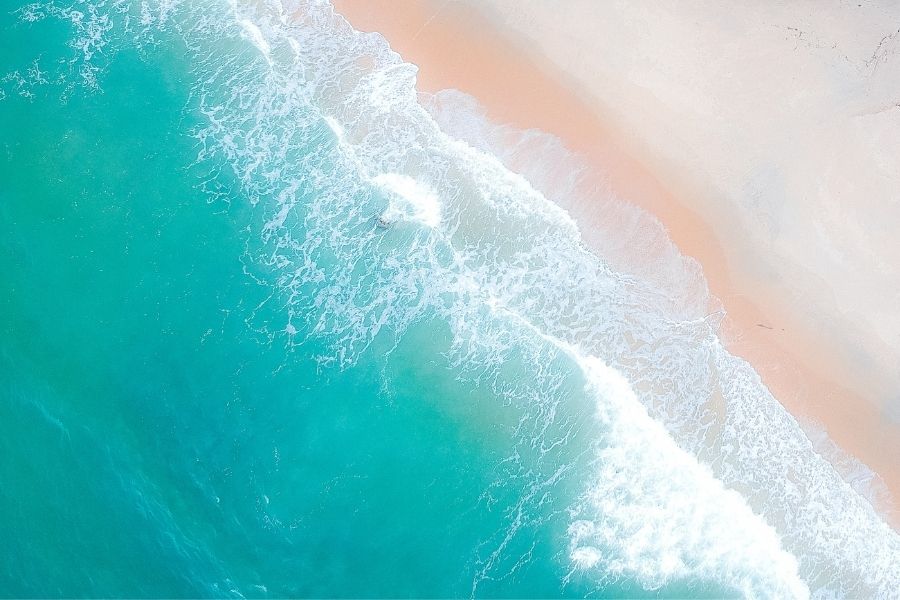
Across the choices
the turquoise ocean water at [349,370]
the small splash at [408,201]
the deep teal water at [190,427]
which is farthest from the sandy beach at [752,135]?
the deep teal water at [190,427]

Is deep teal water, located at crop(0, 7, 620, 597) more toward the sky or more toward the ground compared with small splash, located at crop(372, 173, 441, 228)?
more toward the ground

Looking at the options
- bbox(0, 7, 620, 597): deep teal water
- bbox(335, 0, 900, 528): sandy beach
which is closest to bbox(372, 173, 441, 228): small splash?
bbox(335, 0, 900, 528): sandy beach

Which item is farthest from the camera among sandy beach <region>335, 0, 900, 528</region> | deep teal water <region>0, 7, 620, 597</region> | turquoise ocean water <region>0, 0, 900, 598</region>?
sandy beach <region>335, 0, 900, 528</region>

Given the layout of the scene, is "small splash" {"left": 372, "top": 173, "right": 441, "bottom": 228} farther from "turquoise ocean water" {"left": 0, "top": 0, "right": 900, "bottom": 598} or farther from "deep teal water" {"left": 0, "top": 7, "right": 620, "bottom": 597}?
"deep teal water" {"left": 0, "top": 7, "right": 620, "bottom": 597}

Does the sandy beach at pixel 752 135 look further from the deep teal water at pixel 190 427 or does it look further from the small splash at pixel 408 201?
the deep teal water at pixel 190 427

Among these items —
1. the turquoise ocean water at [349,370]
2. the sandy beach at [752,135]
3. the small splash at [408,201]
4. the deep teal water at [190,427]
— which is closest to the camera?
the deep teal water at [190,427]

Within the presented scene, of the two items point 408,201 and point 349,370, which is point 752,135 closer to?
point 408,201
